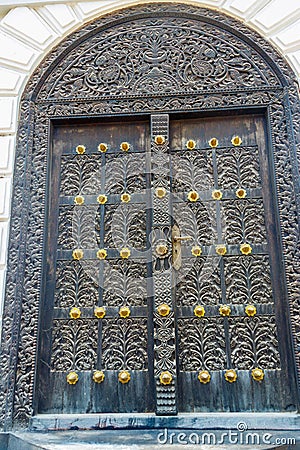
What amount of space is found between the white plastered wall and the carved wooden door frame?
61 mm

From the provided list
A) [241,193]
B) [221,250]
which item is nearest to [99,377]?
[221,250]

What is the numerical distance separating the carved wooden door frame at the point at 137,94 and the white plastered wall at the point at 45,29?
0.20 ft

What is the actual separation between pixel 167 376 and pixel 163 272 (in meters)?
0.65

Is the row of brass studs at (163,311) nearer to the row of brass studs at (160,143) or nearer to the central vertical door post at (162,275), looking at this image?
the central vertical door post at (162,275)

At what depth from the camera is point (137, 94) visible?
10.8 ft

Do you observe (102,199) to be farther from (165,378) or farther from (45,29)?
(45,29)

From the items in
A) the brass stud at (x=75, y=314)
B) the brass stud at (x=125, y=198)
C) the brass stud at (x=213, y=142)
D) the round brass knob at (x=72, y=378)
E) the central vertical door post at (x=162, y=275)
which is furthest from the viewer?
the brass stud at (x=213, y=142)

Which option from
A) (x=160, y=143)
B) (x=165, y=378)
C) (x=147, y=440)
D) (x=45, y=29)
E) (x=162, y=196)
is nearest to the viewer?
(x=147, y=440)

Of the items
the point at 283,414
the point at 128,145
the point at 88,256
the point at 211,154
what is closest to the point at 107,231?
the point at 88,256

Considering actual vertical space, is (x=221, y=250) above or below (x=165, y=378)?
above

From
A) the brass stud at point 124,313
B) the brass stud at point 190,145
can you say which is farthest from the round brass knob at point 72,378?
the brass stud at point 190,145

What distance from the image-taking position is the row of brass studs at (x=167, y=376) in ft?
8.91

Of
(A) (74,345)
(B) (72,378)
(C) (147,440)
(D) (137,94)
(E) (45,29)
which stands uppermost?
(E) (45,29)

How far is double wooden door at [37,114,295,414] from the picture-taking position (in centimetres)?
277
